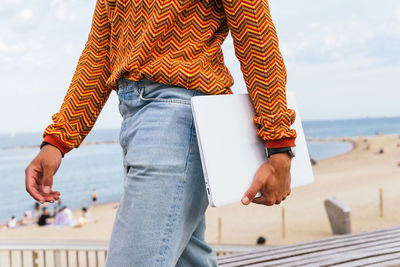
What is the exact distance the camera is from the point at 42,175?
1.50 m

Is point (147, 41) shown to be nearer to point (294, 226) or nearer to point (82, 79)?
point (82, 79)

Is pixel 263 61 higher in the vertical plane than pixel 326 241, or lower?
higher

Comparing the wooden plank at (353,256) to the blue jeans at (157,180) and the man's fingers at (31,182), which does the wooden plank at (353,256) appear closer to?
the blue jeans at (157,180)

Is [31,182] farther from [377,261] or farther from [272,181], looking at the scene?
[377,261]

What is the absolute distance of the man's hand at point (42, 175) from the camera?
1.46m

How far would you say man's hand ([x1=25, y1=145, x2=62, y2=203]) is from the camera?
146 cm

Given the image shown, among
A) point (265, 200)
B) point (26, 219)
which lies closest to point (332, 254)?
point (265, 200)

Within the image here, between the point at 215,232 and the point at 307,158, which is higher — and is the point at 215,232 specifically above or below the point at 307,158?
below

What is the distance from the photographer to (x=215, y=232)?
16031 mm

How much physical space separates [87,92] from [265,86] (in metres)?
0.71

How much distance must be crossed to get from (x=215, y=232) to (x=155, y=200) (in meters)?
15.2

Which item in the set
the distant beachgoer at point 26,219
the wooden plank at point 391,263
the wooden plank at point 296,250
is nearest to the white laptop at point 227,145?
the wooden plank at point 391,263

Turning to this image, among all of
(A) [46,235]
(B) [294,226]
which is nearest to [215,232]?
(B) [294,226]

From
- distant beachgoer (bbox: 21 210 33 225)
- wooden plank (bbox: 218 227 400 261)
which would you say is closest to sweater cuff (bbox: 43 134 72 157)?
wooden plank (bbox: 218 227 400 261)
